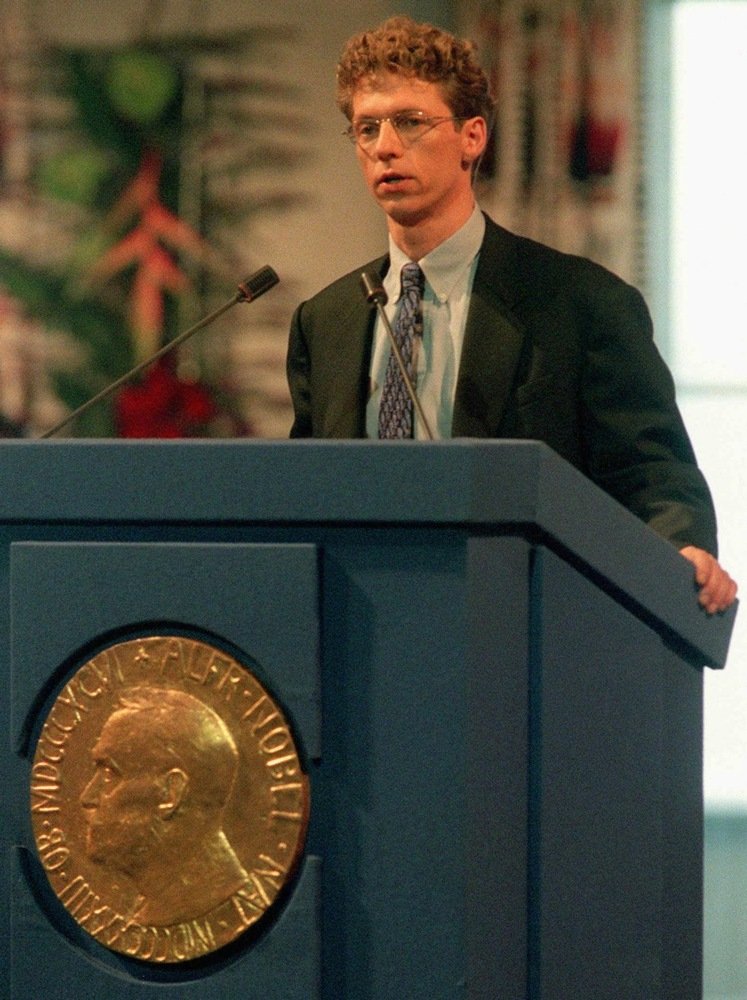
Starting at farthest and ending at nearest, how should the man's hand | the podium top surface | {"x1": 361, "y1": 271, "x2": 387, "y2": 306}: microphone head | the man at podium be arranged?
the man at podium < {"x1": 361, "y1": 271, "x2": 387, "y2": 306}: microphone head < the man's hand < the podium top surface

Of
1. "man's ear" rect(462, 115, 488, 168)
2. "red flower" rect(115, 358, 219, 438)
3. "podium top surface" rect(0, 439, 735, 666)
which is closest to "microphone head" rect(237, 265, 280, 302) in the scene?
"man's ear" rect(462, 115, 488, 168)

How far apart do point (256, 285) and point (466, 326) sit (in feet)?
0.89

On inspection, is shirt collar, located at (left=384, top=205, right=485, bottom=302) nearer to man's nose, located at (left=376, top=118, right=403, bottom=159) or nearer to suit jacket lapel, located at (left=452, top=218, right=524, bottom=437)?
suit jacket lapel, located at (left=452, top=218, right=524, bottom=437)

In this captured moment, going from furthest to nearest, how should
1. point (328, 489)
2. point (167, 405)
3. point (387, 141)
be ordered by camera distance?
point (167, 405)
point (387, 141)
point (328, 489)

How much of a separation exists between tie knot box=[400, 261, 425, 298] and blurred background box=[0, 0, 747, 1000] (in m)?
2.04

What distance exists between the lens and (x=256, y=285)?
165 centimetres

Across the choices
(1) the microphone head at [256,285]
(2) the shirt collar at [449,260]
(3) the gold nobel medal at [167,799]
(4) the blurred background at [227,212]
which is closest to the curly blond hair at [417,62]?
(2) the shirt collar at [449,260]

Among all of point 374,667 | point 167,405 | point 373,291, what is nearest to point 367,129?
point 373,291

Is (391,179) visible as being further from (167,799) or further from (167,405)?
(167,405)

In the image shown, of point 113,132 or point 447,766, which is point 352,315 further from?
point 113,132

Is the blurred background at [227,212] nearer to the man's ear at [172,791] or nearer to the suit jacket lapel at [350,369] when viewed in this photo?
the suit jacket lapel at [350,369]

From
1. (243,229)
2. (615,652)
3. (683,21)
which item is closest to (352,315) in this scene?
(615,652)

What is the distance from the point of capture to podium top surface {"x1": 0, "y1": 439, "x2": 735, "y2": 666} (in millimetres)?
1196

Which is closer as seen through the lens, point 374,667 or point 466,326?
point 374,667
